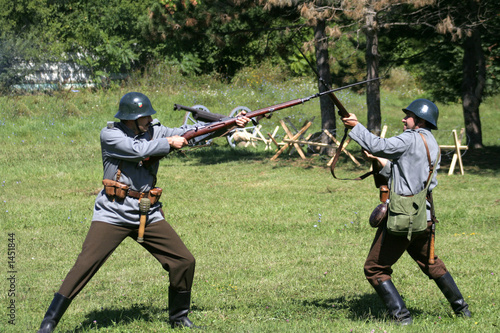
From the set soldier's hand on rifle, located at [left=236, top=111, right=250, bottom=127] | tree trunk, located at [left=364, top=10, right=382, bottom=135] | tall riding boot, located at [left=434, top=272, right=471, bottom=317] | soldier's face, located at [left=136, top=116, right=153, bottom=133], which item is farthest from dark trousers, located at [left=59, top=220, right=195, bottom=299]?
tree trunk, located at [left=364, top=10, right=382, bottom=135]

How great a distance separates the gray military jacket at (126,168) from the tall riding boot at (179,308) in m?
0.77

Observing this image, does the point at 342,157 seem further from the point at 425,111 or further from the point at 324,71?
the point at 425,111

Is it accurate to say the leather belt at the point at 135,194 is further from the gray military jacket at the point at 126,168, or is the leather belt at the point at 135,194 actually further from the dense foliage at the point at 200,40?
the dense foliage at the point at 200,40

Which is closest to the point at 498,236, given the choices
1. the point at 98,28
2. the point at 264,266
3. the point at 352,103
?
the point at 264,266

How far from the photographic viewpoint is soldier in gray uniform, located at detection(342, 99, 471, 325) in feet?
17.4

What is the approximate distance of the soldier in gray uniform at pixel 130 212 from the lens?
17.0ft

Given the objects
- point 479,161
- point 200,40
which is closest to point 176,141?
point 200,40

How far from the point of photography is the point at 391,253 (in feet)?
18.2

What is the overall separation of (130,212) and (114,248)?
374 mm

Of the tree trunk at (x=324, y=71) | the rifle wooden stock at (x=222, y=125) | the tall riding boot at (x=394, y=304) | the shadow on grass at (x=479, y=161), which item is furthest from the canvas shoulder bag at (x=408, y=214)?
the tree trunk at (x=324, y=71)

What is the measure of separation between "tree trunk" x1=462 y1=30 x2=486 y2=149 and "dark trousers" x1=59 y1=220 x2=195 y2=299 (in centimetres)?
1510

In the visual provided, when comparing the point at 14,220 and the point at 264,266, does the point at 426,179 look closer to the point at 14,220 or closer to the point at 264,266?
the point at 264,266

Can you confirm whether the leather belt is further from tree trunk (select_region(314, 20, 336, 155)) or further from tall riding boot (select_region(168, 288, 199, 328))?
tree trunk (select_region(314, 20, 336, 155))

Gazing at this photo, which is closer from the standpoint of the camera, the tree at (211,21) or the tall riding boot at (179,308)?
the tall riding boot at (179,308)
